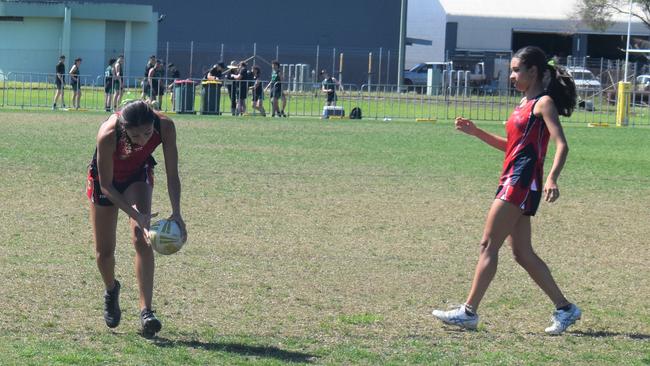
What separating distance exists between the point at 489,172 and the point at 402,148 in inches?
179

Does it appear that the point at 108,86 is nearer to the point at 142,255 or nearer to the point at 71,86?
the point at 71,86

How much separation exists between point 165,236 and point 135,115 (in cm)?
79

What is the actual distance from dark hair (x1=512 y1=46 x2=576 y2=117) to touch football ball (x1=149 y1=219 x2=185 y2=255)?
2.47 meters

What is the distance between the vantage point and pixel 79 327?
7.76 metres

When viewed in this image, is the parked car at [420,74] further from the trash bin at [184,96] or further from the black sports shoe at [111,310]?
the black sports shoe at [111,310]

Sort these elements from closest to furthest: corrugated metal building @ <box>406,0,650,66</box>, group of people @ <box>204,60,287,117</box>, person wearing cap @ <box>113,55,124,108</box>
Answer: person wearing cap @ <box>113,55,124,108</box>, group of people @ <box>204,60,287,117</box>, corrugated metal building @ <box>406,0,650,66</box>

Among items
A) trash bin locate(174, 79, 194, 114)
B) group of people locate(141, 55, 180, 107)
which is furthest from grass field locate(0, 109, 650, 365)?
group of people locate(141, 55, 180, 107)

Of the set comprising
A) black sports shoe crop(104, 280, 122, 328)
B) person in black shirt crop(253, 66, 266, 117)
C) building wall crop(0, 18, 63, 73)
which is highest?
building wall crop(0, 18, 63, 73)

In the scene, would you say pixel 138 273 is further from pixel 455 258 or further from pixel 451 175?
pixel 451 175

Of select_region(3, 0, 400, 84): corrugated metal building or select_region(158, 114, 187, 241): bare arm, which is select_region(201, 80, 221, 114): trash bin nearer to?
select_region(3, 0, 400, 84): corrugated metal building

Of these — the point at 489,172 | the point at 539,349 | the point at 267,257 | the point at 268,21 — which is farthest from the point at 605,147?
the point at 268,21

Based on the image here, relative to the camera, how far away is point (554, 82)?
305 inches

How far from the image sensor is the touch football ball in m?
7.31

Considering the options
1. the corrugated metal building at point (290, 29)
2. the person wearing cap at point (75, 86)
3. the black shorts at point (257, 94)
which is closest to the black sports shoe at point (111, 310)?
the black shorts at point (257, 94)
